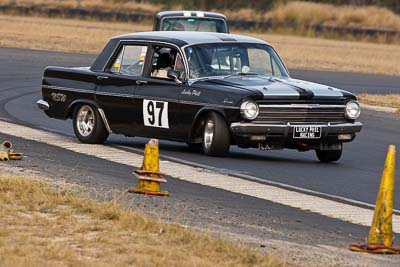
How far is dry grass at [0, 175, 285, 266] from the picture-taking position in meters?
8.38

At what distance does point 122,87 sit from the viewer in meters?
16.2

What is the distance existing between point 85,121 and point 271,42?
112 feet

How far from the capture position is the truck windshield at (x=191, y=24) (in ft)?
87.9

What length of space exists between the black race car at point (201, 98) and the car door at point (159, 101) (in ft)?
0.04

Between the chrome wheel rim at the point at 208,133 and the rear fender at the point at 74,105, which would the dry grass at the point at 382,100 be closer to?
the rear fender at the point at 74,105

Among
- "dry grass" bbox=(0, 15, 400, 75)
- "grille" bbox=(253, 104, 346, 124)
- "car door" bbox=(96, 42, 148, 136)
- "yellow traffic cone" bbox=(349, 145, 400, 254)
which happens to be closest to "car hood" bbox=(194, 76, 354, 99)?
"grille" bbox=(253, 104, 346, 124)

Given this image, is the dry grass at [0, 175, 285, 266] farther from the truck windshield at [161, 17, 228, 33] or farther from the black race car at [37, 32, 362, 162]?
the truck windshield at [161, 17, 228, 33]

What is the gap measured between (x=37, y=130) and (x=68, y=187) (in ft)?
21.6

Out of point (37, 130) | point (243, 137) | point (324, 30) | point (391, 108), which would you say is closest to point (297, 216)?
point (243, 137)

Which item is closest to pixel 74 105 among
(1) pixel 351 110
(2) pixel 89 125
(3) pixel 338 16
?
(2) pixel 89 125

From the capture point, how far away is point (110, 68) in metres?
16.7

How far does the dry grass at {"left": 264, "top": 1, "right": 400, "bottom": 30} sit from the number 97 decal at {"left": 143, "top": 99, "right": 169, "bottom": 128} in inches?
1881

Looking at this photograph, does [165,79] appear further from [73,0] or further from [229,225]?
[73,0]

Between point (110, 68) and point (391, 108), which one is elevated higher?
point (110, 68)
